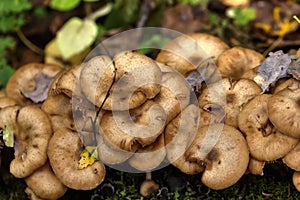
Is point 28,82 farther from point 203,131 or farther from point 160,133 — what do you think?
point 203,131

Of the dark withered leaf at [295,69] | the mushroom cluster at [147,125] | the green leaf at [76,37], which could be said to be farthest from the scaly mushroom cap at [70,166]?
the green leaf at [76,37]

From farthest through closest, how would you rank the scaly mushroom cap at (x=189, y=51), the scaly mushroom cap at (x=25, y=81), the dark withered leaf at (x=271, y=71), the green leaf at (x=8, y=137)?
the scaly mushroom cap at (x=25, y=81)
the scaly mushroom cap at (x=189, y=51)
the green leaf at (x=8, y=137)
the dark withered leaf at (x=271, y=71)

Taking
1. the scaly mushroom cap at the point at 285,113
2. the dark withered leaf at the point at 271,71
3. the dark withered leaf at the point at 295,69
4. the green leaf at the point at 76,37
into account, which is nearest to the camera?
the scaly mushroom cap at the point at 285,113

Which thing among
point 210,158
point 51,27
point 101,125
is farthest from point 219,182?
point 51,27

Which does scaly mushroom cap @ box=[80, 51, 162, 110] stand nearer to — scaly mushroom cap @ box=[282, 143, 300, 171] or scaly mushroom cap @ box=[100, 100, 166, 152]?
scaly mushroom cap @ box=[100, 100, 166, 152]

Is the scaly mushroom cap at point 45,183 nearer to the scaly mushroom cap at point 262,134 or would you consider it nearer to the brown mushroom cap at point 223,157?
the brown mushroom cap at point 223,157
